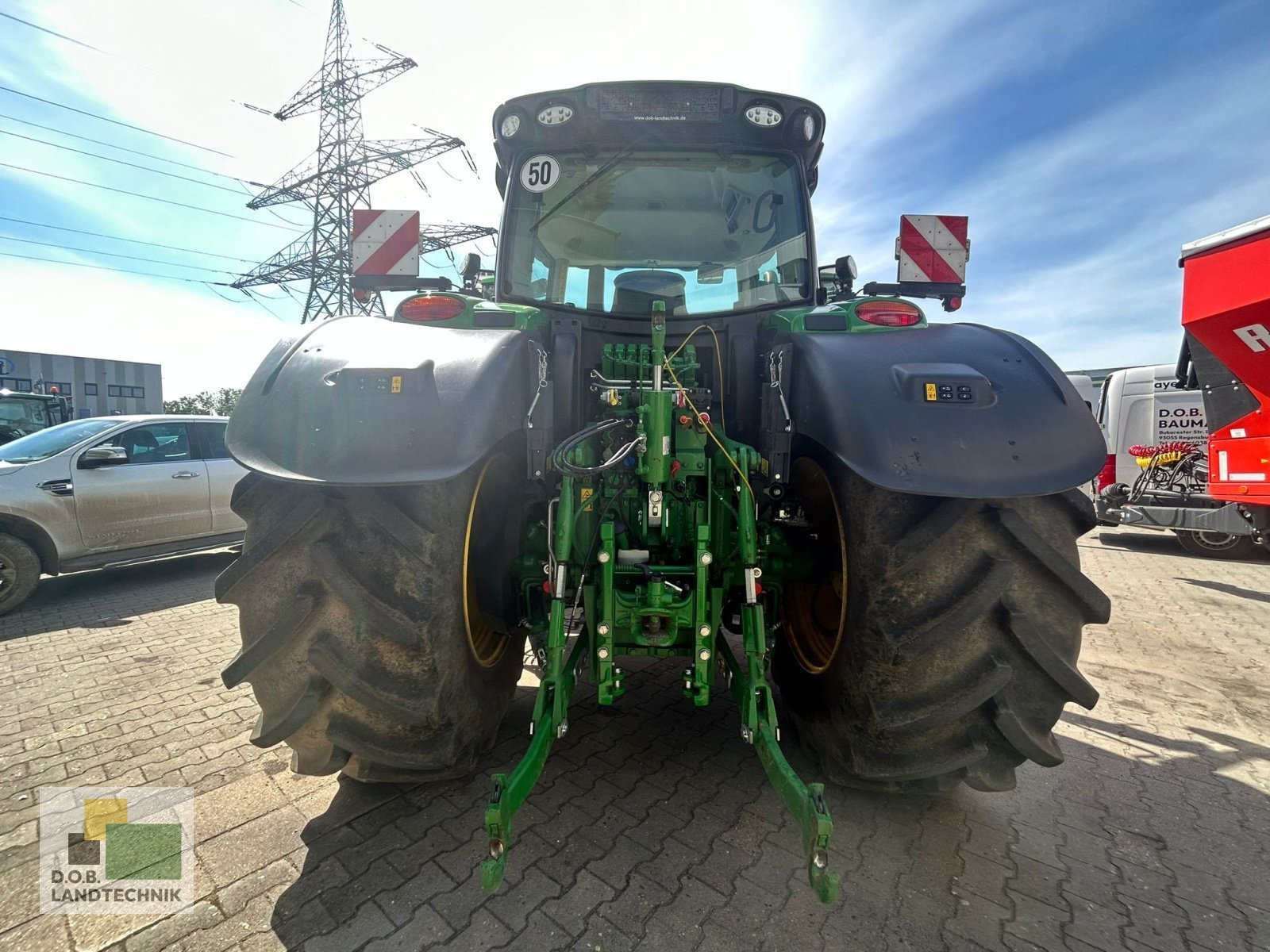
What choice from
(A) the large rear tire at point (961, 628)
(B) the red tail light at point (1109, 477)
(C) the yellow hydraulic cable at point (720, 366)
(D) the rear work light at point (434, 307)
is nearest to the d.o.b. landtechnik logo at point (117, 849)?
(D) the rear work light at point (434, 307)

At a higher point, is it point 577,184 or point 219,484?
point 577,184

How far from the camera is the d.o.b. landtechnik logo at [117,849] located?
1.88 meters

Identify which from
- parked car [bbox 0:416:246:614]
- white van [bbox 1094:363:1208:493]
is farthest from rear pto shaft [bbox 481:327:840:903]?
white van [bbox 1094:363:1208:493]

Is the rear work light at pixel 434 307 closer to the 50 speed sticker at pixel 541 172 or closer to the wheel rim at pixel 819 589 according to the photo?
the 50 speed sticker at pixel 541 172

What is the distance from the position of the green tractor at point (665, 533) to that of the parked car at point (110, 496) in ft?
15.4

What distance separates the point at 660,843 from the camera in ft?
6.86

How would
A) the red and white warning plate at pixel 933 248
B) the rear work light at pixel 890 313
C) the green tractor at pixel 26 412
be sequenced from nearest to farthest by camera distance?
the rear work light at pixel 890 313, the red and white warning plate at pixel 933 248, the green tractor at pixel 26 412

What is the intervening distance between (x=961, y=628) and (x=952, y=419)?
60cm

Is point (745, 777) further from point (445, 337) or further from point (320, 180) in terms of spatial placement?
point (320, 180)

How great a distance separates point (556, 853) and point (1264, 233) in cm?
564

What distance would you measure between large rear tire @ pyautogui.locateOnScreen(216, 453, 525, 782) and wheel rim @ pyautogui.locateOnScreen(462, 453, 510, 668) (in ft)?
0.36

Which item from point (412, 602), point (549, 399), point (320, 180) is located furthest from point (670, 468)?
point (320, 180)

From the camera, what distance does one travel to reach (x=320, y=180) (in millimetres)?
20922

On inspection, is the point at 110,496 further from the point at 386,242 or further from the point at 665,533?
the point at 665,533
